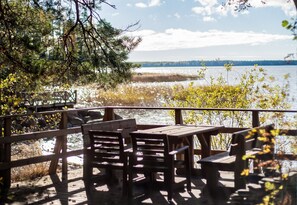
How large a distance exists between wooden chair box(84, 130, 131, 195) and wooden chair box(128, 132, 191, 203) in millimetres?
164

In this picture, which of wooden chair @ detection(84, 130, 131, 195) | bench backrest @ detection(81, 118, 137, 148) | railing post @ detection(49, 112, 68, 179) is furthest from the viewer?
railing post @ detection(49, 112, 68, 179)

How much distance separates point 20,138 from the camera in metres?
6.40

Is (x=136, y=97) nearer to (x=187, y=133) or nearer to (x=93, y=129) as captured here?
(x=93, y=129)

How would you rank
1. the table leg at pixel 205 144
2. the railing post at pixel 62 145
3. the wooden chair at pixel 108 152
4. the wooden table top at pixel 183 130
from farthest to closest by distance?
the railing post at pixel 62 145 < the table leg at pixel 205 144 < the wooden table top at pixel 183 130 < the wooden chair at pixel 108 152

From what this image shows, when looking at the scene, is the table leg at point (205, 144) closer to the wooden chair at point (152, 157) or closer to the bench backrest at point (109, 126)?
the bench backrest at point (109, 126)

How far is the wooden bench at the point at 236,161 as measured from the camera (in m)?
5.20

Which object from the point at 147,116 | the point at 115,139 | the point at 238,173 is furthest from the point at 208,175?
the point at 147,116

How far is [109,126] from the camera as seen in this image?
6707mm

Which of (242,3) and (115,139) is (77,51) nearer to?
(115,139)

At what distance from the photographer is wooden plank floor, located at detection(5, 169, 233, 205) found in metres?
5.62

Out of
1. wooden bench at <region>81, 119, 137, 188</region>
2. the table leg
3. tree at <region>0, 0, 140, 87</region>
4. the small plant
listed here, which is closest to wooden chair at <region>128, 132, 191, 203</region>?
wooden bench at <region>81, 119, 137, 188</region>

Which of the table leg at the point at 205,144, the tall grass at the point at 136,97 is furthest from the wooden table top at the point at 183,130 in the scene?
the tall grass at the point at 136,97

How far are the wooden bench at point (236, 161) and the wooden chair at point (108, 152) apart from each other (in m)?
0.90

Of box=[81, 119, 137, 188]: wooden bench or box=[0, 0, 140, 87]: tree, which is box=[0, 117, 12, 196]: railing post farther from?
box=[0, 0, 140, 87]: tree
